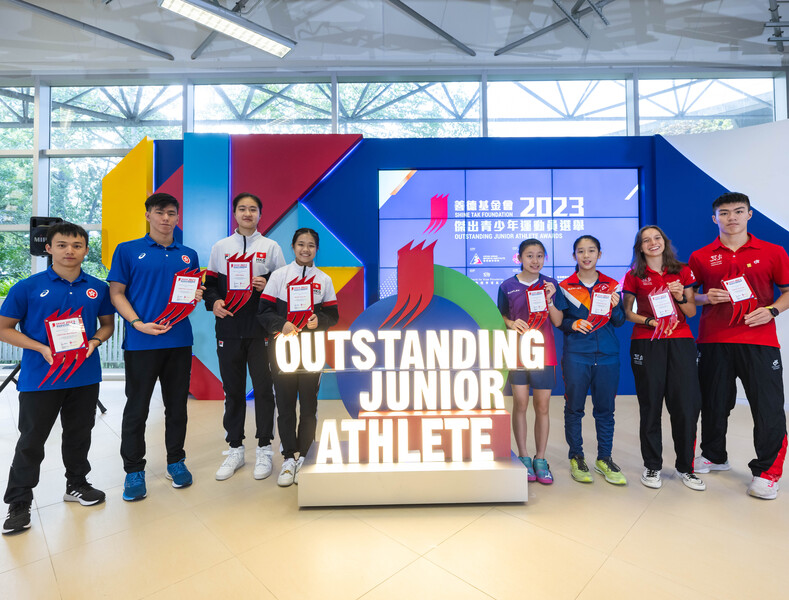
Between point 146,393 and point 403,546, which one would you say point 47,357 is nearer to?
point 146,393

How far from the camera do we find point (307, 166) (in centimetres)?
414

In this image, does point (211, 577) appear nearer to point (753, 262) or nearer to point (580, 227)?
point (753, 262)

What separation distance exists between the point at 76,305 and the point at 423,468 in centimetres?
213

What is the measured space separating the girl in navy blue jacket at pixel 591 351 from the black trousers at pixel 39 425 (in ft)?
9.65

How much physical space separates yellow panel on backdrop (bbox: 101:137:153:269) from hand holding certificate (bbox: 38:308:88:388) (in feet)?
8.64

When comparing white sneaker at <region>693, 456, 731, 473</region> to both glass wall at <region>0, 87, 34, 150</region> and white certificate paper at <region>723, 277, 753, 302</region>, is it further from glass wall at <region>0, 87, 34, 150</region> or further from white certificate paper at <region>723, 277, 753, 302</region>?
glass wall at <region>0, 87, 34, 150</region>

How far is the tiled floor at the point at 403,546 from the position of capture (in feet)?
4.73

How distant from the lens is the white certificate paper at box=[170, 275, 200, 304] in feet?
7.06

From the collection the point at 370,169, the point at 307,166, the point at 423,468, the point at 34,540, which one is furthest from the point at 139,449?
the point at 370,169

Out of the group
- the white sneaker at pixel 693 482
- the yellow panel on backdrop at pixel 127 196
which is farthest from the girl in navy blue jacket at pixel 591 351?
the yellow panel on backdrop at pixel 127 196

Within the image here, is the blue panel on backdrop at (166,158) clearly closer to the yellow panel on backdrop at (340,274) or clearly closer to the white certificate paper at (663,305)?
the yellow panel on backdrop at (340,274)

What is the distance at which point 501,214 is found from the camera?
427 cm

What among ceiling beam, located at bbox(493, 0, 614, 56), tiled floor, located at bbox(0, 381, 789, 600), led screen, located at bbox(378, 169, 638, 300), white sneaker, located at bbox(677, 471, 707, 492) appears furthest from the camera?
ceiling beam, located at bbox(493, 0, 614, 56)

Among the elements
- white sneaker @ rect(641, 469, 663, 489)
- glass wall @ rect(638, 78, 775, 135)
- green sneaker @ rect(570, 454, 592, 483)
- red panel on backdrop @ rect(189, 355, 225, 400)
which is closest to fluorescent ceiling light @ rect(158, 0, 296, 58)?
red panel on backdrop @ rect(189, 355, 225, 400)
